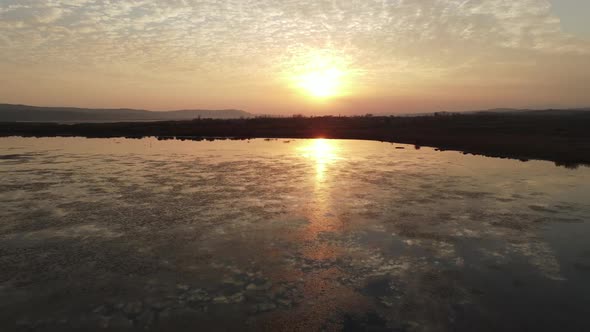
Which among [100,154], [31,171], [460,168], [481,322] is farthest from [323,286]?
[100,154]

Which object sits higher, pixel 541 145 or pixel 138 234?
pixel 541 145

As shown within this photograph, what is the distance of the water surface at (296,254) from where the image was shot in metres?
6.64

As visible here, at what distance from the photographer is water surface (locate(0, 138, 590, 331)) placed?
664cm

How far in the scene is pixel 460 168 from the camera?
23.0 meters

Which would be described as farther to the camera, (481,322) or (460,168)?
(460,168)

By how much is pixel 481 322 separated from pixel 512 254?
3.91 m

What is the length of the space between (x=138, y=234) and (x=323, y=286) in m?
6.14

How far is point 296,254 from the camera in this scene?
948 centimetres

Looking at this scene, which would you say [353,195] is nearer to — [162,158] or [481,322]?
[481,322]

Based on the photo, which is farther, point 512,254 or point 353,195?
point 353,195

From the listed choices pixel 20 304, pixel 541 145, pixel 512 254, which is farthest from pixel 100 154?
pixel 541 145

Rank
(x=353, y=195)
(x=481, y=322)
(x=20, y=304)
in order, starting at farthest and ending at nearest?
(x=353, y=195) < (x=20, y=304) < (x=481, y=322)

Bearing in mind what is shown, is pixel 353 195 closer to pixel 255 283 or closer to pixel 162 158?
pixel 255 283

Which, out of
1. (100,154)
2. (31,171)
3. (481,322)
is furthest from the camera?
(100,154)
